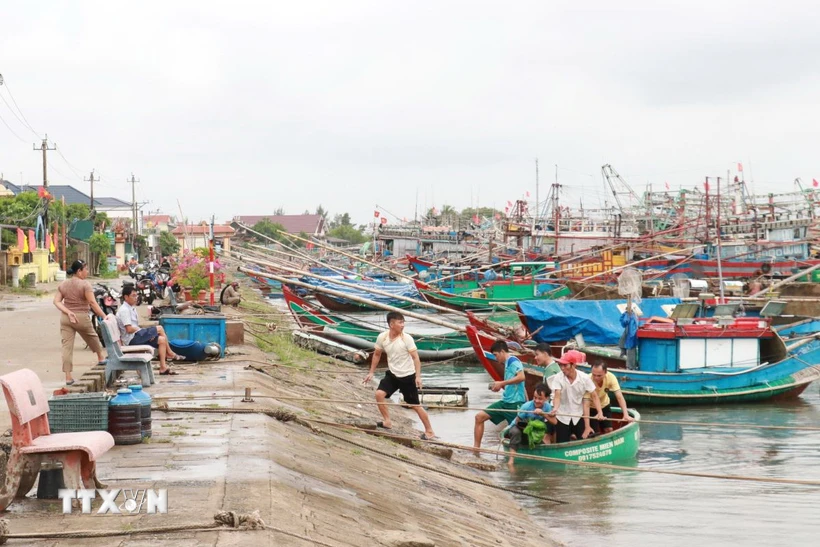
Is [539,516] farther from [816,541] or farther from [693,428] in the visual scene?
[693,428]

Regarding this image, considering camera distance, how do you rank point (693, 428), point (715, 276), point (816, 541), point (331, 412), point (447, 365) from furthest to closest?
point (715, 276) → point (447, 365) → point (693, 428) → point (331, 412) → point (816, 541)

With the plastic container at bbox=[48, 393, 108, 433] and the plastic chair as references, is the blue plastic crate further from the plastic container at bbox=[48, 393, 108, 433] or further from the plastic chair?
the plastic container at bbox=[48, 393, 108, 433]

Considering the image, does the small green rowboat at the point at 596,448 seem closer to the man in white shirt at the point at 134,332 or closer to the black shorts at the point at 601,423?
the black shorts at the point at 601,423

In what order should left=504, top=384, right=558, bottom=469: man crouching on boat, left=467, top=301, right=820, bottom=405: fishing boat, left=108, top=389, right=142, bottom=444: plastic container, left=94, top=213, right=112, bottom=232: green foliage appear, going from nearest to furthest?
left=108, top=389, right=142, bottom=444: plastic container
left=504, top=384, right=558, bottom=469: man crouching on boat
left=467, top=301, right=820, bottom=405: fishing boat
left=94, top=213, right=112, bottom=232: green foliage

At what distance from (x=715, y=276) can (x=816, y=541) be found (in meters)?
35.3

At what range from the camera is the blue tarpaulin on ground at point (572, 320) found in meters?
22.7

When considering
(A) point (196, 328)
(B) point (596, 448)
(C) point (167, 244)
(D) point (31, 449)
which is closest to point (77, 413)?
(D) point (31, 449)

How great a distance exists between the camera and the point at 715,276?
4500 cm

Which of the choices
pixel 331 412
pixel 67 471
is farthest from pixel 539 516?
pixel 67 471

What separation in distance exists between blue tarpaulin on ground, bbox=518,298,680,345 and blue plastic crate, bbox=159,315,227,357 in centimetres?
792

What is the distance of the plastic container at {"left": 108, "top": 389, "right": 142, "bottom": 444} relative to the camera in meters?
9.10

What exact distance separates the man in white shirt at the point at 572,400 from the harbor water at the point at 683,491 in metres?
0.71

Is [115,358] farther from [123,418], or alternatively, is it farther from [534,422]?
[534,422]

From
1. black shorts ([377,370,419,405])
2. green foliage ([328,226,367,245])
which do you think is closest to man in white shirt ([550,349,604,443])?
black shorts ([377,370,419,405])
